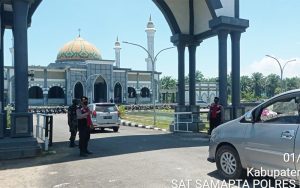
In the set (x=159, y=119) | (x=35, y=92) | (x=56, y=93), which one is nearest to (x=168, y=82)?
(x=56, y=93)

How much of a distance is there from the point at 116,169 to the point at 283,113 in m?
3.86

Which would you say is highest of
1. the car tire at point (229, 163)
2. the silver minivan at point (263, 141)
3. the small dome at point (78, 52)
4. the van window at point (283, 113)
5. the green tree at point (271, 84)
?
the small dome at point (78, 52)

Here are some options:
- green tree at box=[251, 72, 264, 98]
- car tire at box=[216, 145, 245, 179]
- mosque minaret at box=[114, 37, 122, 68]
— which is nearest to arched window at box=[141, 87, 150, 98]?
mosque minaret at box=[114, 37, 122, 68]

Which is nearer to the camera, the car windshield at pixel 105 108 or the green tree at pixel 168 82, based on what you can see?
the car windshield at pixel 105 108

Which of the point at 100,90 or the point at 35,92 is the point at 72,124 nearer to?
the point at 35,92

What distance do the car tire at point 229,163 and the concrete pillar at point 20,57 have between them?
6.14 meters

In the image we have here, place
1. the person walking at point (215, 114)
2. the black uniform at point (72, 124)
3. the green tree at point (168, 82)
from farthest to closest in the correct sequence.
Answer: the green tree at point (168, 82), the person walking at point (215, 114), the black uniform at point (72, 124)

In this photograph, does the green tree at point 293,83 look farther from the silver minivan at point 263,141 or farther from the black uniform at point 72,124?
the silver minivan at point 263,141

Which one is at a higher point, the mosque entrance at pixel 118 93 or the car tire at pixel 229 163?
the mosque entrance at pixel 118 93

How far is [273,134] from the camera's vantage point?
19.9 feet

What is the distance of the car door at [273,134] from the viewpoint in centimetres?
583

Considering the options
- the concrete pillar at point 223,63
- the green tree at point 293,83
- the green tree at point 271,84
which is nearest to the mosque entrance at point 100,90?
the concrete pillar at point 223,63

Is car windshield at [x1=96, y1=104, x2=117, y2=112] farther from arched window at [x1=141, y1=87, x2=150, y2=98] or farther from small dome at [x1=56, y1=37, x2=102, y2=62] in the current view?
arched window at [x1=141, y1=87, x2=150, y2=98]

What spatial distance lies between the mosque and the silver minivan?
174 ft
